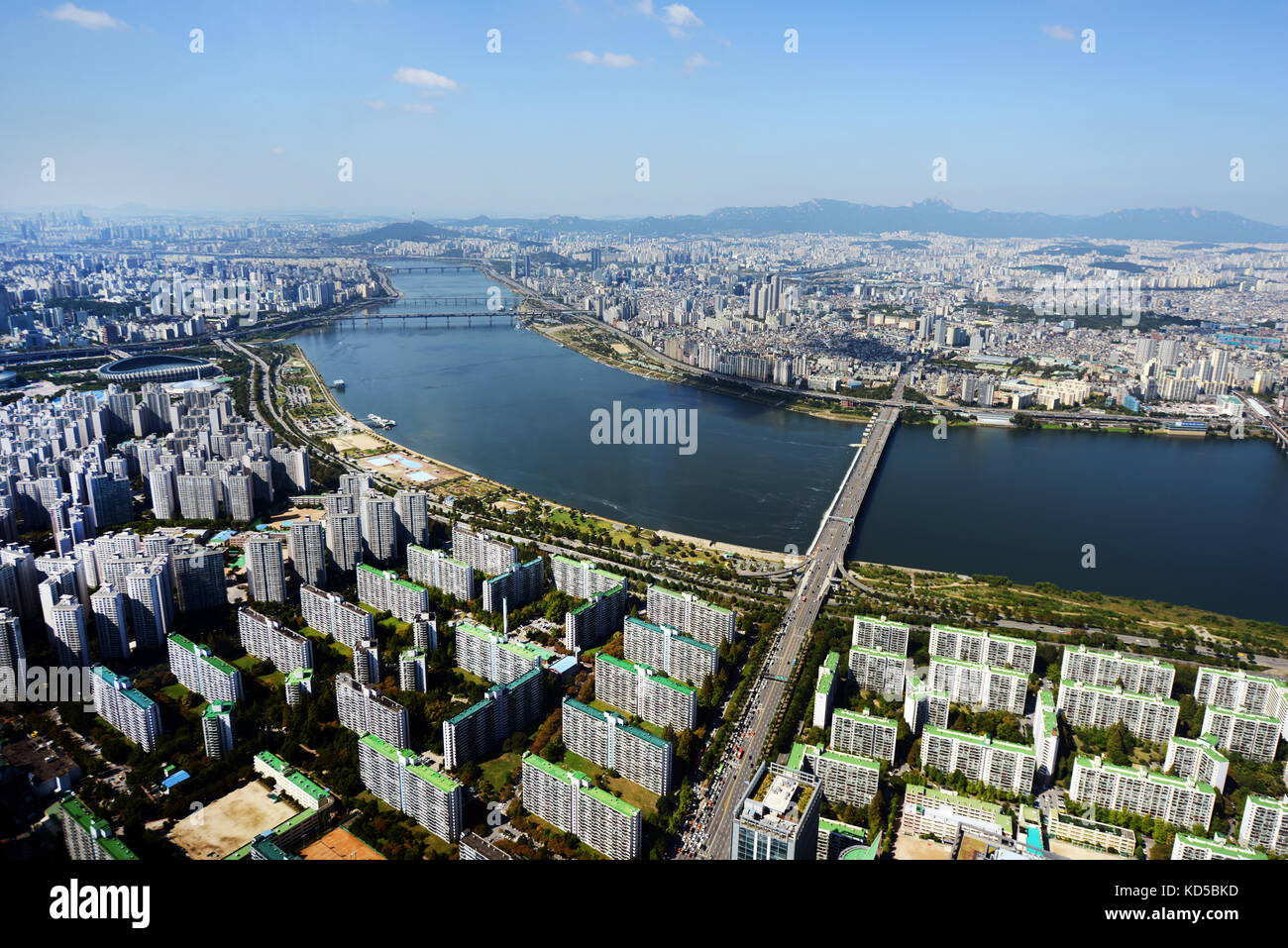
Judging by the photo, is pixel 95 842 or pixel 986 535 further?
pixel 986 535

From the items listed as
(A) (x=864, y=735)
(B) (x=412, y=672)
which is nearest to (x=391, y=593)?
(B) (x=412, y=672)

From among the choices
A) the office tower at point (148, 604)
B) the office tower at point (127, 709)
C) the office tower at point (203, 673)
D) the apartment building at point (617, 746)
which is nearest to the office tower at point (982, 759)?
the apartment building at point (617, 746)

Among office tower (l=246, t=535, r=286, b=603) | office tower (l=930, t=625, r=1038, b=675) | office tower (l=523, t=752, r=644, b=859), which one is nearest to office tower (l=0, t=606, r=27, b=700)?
office tower (l=246, t=535, r=286, b=603)

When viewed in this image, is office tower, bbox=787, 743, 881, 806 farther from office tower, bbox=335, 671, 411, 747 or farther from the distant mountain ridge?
the distant mountain ridge

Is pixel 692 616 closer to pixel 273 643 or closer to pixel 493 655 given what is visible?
pixel 493 655
